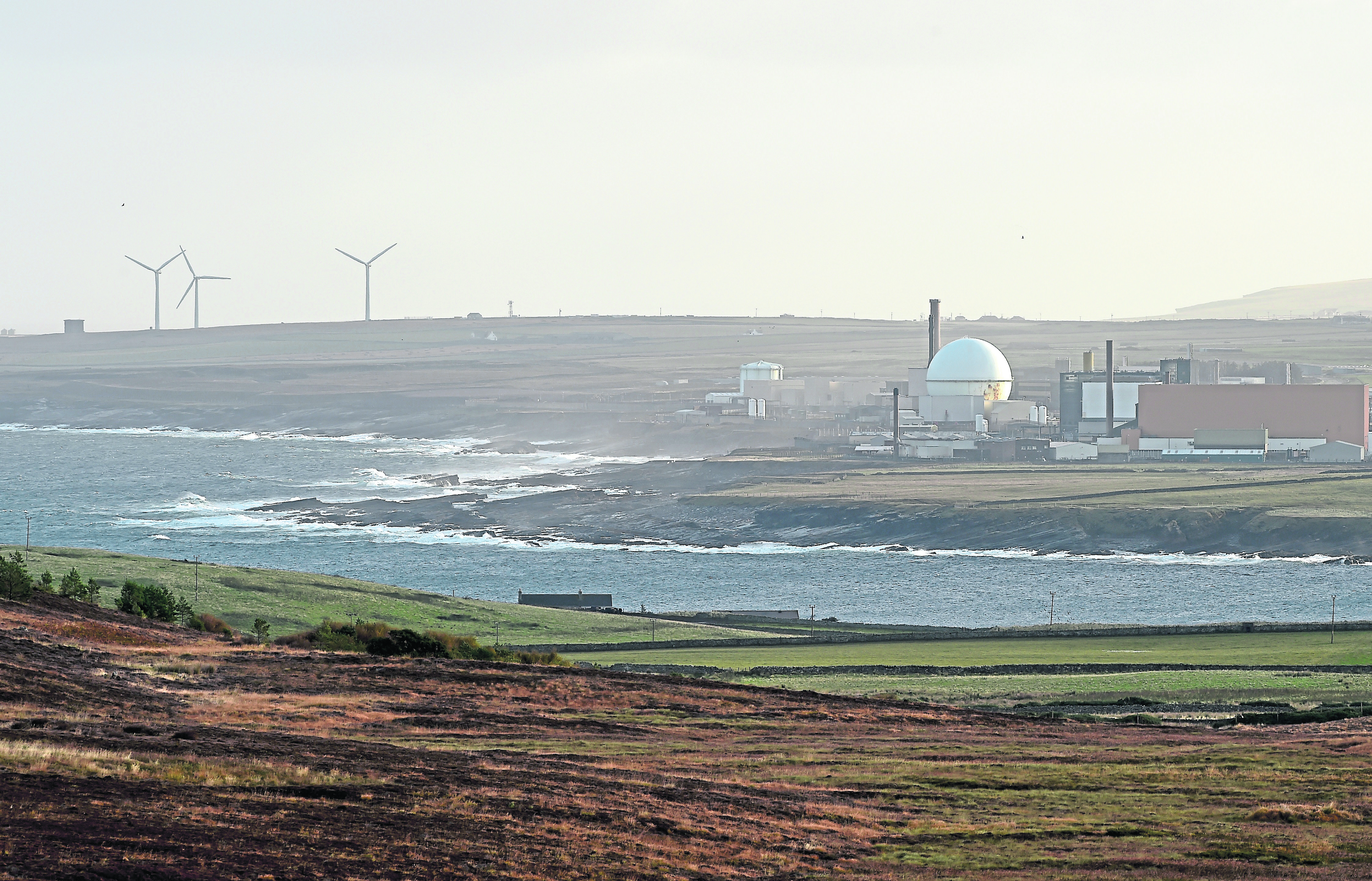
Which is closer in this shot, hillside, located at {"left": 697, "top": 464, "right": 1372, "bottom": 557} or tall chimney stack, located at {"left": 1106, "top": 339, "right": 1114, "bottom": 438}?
hillside, located at {"left": 697, "top": 464, "right": 1372, "bottom": 557}

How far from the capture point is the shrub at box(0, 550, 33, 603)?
126 ft

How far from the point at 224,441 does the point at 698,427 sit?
6261 cm

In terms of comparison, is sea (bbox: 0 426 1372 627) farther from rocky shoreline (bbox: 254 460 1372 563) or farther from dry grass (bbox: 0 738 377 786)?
dry grass (bbox: 0 738 377 786)

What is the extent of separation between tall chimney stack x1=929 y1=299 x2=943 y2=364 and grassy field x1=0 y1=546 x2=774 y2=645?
107055mm

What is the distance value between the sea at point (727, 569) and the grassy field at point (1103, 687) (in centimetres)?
2271

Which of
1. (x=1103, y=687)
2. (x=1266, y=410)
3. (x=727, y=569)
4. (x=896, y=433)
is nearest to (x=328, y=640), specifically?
(x=1103, y=687)

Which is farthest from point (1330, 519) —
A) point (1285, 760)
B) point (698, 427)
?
point (698, 427)

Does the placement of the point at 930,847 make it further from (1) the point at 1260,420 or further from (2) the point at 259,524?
(1) the point at 1260,420

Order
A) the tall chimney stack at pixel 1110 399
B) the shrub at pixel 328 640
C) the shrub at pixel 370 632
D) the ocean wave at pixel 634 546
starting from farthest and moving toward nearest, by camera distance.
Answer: the tall chimney stack at pixel 1110 399, the ocean wave at pixel 634 546, the shrub at pixel 370 632, the shrub at pixel 328 640

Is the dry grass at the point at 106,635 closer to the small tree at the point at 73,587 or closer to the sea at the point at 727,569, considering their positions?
the small tree at the point at 73,587

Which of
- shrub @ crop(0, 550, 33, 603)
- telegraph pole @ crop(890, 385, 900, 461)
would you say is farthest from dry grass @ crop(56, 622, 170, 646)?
telegraph pole @ crop(890, 385, 900, 461)

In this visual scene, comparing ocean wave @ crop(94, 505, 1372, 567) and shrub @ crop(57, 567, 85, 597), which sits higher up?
shrub @ crop(57, 567, 85, 597)

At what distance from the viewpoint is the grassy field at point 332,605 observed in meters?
53.9

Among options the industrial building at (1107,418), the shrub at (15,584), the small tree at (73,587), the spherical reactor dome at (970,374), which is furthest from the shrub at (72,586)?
the spherical reactor dome at (970,374)
